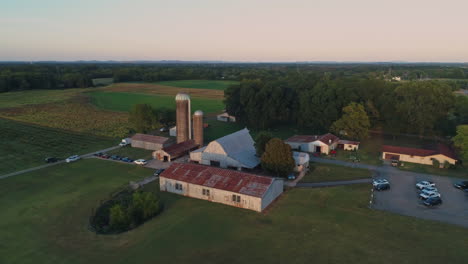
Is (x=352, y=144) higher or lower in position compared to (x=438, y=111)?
lower

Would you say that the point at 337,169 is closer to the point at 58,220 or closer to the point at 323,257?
the point at 323,257

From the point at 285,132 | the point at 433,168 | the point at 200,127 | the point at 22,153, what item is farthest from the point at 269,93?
the point at 22,153

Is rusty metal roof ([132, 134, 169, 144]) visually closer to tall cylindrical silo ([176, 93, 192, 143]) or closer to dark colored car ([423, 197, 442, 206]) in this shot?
tall cylindrical silo ([176, 93, 192, 143])

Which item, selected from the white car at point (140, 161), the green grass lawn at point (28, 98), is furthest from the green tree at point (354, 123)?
the green grass lawn at point (28, 98)

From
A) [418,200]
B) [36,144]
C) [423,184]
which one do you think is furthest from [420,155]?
[36,144]

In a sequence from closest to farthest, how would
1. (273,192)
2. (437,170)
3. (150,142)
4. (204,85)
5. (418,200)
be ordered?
(273,192)
(418,200)
(437,170)
(150,142)
(204,85)

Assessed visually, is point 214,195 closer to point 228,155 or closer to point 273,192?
point 273,192
